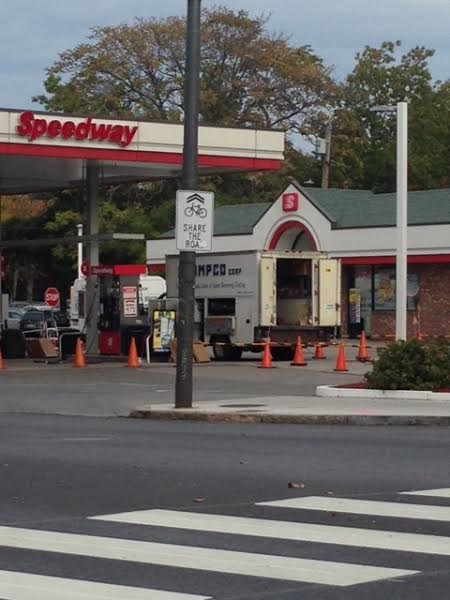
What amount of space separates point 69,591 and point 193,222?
45.6ft

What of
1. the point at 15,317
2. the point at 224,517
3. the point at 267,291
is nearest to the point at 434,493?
the point at 224,517

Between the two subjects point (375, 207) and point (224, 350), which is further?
point (375, 207)

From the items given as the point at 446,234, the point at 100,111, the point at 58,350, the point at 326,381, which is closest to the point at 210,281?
the point at 58,350

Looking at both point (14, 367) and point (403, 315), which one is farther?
point (14, 367)

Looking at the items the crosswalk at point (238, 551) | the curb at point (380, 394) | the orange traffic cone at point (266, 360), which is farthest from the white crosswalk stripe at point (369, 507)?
the orange traffic cone at point (266, 360)

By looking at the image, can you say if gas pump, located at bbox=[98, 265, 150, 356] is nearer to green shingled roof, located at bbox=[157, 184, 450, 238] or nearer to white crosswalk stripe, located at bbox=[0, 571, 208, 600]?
green shingled roof, located at bbox=[157, 184, 450, 238]

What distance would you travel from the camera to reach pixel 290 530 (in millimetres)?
9977

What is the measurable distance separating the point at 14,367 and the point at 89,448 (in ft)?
69.6

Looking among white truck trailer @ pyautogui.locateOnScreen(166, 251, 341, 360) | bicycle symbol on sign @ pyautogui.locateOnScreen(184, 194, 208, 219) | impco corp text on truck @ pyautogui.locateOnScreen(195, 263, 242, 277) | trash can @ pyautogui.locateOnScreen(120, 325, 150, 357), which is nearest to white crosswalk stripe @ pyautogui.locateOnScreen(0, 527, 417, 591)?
bicycle symbol on sign @ pyautogui.locateOnScreen(184, 194, 208, 219)

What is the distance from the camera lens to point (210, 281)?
38.2 metres

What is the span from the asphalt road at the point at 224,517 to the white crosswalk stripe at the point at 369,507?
17mm

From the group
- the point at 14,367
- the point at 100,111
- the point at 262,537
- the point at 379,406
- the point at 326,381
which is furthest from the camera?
the point at 100,111

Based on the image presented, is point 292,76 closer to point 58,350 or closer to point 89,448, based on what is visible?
point 58,350

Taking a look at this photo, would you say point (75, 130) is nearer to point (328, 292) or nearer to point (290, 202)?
point (328, 292)
